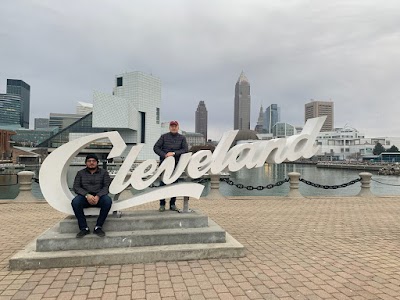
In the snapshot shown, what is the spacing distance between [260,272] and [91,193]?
2939 mm

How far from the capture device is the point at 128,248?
5.21 metres

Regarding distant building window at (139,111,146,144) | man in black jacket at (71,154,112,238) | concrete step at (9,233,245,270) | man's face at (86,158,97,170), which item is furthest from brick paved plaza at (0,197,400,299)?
distant building window at (139,111,146,144)

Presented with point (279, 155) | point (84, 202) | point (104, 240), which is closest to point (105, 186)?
point (84, 202)

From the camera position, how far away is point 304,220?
28.3 ft

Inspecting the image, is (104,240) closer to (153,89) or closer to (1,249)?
(1,249)

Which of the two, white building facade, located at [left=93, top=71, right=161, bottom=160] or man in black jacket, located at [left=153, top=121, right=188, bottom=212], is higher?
white building facade, located at [left=93, top=71, right=161, bottom=160]

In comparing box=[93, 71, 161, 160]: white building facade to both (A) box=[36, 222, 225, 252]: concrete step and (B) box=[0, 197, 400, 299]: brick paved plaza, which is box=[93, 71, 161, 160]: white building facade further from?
(A) box=[36, 222, 225, 252]: concrete step

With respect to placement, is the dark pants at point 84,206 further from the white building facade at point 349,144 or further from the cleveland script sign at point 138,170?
the white building facade at point 349,144

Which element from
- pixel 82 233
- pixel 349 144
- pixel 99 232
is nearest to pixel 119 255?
pixel 99 232

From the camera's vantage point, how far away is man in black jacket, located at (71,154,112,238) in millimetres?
5234

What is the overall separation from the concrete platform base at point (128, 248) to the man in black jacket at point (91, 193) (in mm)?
216

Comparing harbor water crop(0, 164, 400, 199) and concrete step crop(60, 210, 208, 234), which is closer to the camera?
concrete step crop(60, 210, 208, 234)

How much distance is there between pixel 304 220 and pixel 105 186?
5.41 metres

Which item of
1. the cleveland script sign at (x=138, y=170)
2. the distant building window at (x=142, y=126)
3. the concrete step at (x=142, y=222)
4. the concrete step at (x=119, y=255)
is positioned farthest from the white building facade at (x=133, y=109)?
the concrete step at (x=119, y=255)
